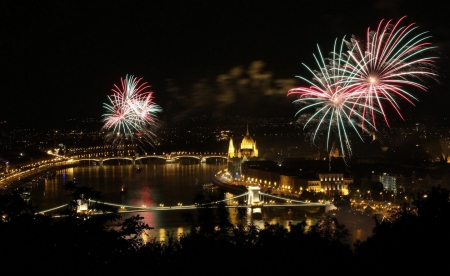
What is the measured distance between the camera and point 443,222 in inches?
122

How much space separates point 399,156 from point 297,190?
7.32 meters

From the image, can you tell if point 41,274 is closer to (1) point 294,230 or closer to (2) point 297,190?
(1) point 294,230

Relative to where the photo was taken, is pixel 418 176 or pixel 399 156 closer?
pixel 418 176

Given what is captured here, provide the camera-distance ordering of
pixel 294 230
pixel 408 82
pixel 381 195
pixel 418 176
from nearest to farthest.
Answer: pixel 294 230, pixel 408 82, pixel 381 195, pixel 418 176

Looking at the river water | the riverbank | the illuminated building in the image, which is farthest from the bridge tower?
the illuminated building

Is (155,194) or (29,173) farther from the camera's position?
(29,173)

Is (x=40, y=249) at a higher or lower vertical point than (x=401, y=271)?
higher

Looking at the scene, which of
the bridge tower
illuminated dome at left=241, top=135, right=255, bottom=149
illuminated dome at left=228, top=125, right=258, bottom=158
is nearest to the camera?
the bridge tower

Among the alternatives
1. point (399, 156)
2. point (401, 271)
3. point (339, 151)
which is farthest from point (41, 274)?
point (339, 151)

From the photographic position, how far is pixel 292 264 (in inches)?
111

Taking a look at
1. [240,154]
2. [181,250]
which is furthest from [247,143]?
[181,250]

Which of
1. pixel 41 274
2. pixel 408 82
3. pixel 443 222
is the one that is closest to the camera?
pixel 41 274

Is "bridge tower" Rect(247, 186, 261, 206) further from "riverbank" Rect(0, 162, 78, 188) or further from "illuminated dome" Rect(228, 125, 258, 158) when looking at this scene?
"illuminated dome" Rect(228, 125, 258, 158)

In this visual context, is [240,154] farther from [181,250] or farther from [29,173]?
[181,250]
